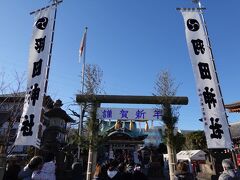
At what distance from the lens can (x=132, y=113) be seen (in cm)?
1368

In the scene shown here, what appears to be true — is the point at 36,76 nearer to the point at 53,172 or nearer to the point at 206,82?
the point at 53,172

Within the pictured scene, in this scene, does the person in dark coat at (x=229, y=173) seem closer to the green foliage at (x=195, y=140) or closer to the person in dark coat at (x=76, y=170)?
the person in dark coat at (x=76, y=170)

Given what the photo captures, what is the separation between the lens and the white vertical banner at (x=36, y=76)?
8305 mm

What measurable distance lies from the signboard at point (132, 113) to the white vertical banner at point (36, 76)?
4.97 meters

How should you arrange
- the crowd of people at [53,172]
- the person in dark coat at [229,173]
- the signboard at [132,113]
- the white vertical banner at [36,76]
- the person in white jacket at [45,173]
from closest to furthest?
the person in dark coat at [229,173] < the crowd of people at [53,172] < the person in white jacket at [45,173] < the white vertical banner at [36,76] < the signboard at [132,113]

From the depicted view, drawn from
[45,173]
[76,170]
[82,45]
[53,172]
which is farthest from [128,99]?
[82,45]

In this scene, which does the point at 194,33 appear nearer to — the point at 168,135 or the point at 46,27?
the point at 168,135

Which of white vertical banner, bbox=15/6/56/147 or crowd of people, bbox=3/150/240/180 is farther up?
white vertical banner, bbox=15/6/56/147

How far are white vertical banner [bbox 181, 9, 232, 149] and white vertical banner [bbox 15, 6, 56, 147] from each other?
18.4 ft

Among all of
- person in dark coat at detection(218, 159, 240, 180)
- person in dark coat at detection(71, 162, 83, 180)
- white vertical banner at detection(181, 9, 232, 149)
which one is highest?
white vertical banner at detection(181, 9, 232, 149)

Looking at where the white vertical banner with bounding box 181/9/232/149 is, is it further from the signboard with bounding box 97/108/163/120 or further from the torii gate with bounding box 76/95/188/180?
the signboard with bounding box 97/108/163/120

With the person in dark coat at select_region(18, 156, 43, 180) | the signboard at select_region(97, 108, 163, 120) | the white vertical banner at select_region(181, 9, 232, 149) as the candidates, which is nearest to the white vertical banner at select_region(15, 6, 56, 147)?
the person in dark coat at select_region(18, 156, 43, 180)

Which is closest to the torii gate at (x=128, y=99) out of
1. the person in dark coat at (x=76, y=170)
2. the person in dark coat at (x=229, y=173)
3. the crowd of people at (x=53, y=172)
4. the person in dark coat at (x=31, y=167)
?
the person in dark coat at (x=76, y=170)

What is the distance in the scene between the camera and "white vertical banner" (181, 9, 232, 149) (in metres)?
8.52
